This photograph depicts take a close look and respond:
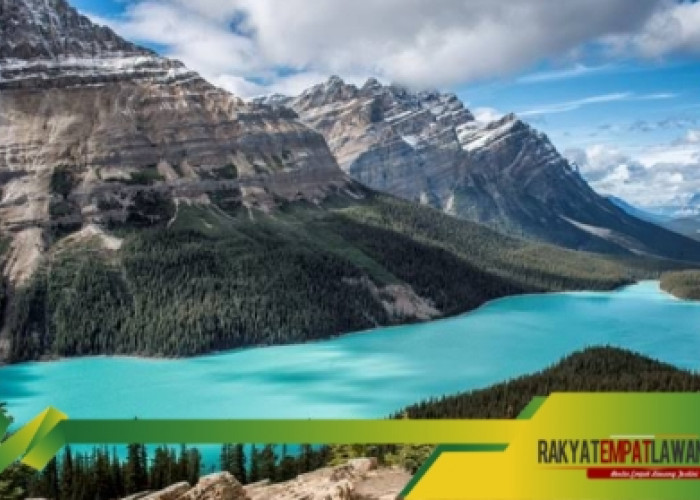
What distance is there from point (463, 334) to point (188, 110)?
87.5 m

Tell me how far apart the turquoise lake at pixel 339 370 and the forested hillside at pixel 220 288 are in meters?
5.21

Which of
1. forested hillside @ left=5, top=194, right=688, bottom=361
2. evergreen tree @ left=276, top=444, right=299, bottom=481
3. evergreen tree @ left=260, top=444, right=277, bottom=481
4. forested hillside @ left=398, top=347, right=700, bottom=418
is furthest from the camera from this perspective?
forested hillside @ left=5, top=194, right=688, bottom=361

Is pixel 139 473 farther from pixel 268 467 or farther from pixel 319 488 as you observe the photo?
pixel 319 488

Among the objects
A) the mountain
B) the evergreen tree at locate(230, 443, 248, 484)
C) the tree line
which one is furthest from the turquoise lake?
the tree line

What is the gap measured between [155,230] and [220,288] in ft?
73.1

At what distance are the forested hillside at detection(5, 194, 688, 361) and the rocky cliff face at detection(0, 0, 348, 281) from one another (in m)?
6.47

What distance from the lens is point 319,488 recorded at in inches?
631

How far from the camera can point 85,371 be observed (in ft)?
356

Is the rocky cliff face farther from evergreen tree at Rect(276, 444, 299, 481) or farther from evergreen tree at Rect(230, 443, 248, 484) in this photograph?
evergreen tree at Rect(276, 444, 299, 481)

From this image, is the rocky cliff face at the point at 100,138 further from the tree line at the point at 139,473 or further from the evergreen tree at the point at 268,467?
the evergreen tree at the point at 268,467

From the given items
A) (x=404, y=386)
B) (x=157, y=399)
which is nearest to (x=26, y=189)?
(x=157, y=399)

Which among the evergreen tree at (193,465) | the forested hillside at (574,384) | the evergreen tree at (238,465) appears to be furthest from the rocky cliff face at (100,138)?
the evergreen tree at (238,465)

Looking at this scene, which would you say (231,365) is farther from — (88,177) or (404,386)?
(88,177)

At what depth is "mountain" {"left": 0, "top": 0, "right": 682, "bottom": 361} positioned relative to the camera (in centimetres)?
12825
